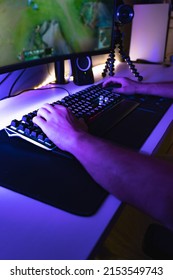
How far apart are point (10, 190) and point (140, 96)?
0.68 meters

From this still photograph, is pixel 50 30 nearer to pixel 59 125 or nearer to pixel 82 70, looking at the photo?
pixel 82 70

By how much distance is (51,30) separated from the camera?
3.26 ft

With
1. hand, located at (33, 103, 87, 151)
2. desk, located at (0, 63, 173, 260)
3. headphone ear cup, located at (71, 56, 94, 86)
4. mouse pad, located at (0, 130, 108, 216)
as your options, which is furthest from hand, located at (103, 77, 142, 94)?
desk, located at (0, 63, 173, 260)

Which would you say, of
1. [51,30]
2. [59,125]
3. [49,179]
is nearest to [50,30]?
[51,30]

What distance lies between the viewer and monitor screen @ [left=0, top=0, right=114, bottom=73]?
0.83m

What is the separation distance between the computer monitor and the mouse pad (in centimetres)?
36

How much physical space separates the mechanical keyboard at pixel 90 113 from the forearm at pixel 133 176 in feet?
0.41

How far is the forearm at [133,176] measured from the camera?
458 mm

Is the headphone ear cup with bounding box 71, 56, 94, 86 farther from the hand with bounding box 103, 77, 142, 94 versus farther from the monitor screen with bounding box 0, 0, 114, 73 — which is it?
the hand with bounding box 103, 77, 142, 94

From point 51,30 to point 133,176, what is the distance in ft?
2.40

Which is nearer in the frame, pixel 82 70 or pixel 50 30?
pixel 50 30
